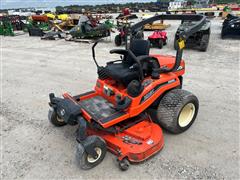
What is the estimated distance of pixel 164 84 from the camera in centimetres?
307

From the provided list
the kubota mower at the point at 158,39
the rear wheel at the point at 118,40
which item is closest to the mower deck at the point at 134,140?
the kubota mower at the point at 158,39

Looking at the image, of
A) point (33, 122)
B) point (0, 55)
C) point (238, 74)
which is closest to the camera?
point (33, 122)

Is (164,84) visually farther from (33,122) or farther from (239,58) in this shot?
(239,58)

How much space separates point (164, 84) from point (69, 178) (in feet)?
5.50

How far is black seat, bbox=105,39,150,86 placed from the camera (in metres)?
2.98

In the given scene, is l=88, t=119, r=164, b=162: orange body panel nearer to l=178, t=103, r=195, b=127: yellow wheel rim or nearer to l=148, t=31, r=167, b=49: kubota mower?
l=178, t=103, r=195, b=127: yellow wheel rim

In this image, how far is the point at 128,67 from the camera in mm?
3223

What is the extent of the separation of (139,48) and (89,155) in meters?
1.67

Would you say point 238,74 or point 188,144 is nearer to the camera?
point 188,144

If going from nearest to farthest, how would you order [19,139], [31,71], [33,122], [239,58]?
[19,139] → [33,122] → [31,71] → [239,58]

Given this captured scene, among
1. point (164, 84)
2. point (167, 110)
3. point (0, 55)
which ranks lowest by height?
point (0, 55)

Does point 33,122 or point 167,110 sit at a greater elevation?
point 167,110

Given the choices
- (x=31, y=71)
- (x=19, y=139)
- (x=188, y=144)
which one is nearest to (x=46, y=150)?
(x=19, y=139)

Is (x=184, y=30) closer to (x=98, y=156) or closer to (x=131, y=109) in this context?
(x=131, y=109)
